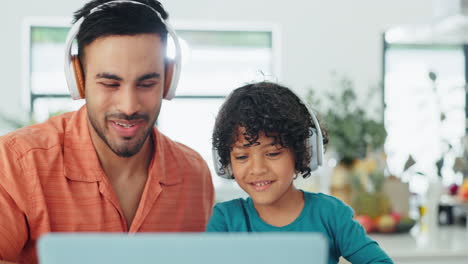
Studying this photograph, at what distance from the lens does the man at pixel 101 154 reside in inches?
46.4

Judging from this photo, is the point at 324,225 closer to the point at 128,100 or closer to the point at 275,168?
the point at 275,168

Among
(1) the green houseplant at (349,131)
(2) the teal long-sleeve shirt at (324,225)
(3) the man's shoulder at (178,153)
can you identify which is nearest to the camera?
(2) the teal long-sleeve shirt at (324,225)

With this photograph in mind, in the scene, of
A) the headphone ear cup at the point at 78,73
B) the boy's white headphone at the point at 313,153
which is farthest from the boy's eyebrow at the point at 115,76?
the boy's white headphone at the point at 313,153

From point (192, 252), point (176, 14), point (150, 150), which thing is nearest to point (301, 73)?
point (176, 14)

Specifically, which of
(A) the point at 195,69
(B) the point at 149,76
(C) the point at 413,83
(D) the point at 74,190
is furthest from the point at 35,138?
(C) the point at 413,83

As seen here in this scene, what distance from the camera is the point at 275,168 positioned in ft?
3.73

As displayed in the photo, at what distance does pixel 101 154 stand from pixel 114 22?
0.32 m

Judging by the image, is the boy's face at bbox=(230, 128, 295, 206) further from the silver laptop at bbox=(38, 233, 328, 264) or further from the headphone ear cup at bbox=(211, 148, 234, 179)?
the silver laptop at bbox=(38, 233, 328, 264)

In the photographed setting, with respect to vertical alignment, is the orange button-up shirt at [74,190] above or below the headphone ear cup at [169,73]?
below

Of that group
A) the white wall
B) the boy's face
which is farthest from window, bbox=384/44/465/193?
the boy's face

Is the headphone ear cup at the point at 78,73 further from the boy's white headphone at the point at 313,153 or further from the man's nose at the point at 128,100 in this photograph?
the boy's white headphone at the point at 313,153

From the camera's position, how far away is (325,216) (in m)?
1.16

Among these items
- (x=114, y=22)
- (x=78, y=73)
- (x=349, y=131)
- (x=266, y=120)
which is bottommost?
(x=349, y=131)

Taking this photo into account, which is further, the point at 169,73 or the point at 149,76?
the point at 169,73
